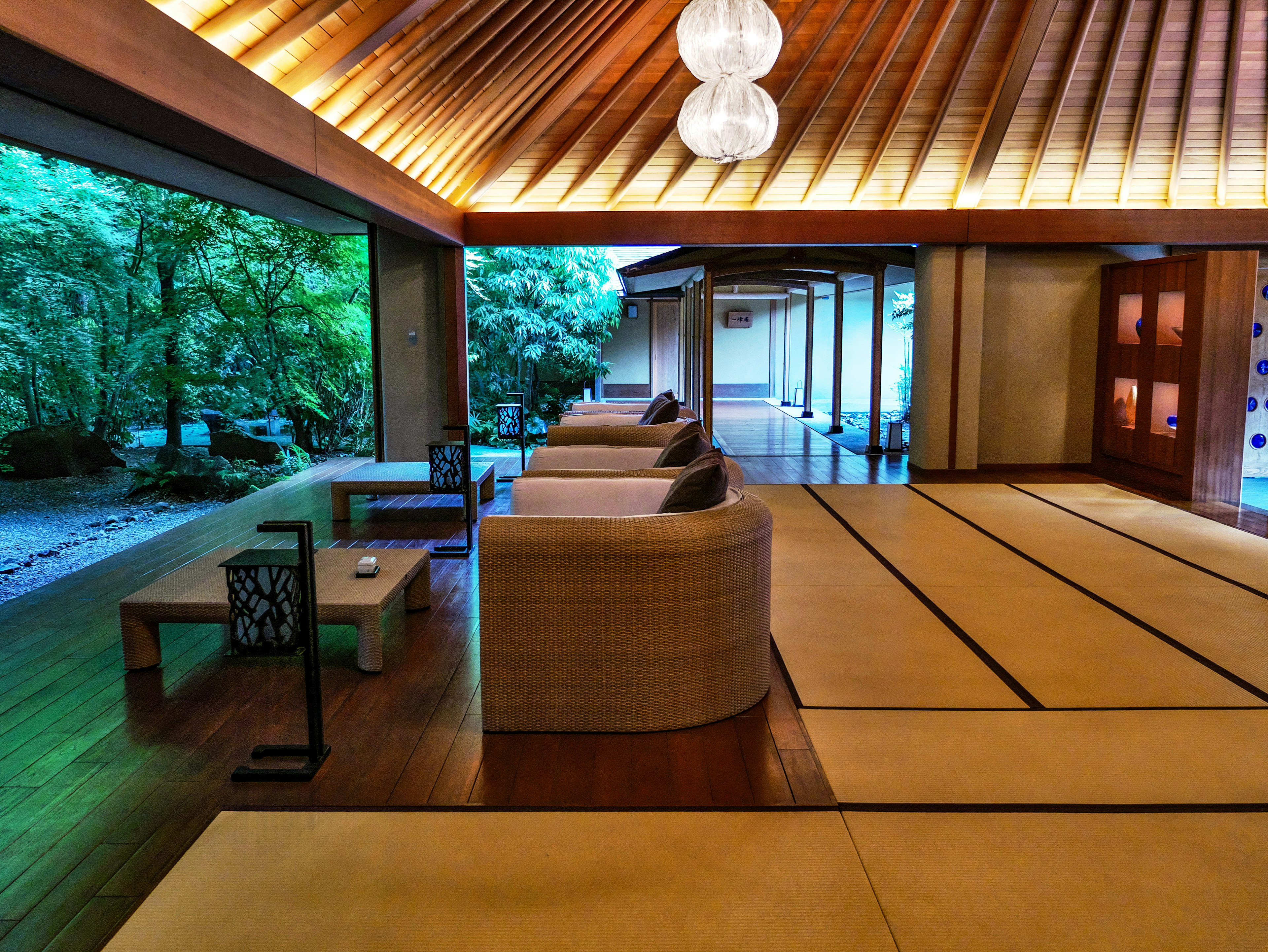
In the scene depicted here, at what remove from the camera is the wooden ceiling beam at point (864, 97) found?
23.9 ft

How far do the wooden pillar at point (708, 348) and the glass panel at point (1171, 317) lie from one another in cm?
449

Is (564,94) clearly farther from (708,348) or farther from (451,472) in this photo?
(708,348)

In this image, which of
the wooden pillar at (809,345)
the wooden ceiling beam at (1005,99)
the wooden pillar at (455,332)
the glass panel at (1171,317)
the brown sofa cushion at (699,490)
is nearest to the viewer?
the brown sofa cushion at (699,490)

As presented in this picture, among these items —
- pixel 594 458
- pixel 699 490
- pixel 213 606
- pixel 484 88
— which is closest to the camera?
pixel 699 490

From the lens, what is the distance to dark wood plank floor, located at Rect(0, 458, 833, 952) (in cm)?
239

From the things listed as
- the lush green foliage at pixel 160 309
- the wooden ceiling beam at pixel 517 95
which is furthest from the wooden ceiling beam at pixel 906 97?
the lush green foliage at pixel 160 309

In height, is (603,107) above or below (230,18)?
above

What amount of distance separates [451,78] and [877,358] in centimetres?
659

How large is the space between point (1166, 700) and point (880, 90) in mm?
6407

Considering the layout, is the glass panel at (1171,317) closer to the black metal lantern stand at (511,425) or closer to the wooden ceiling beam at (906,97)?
the wooden ceiling beam at (906,97)

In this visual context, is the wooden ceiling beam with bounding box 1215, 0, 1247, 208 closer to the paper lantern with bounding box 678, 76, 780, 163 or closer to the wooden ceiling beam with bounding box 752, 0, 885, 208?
the wooden ceiling beam with bounding box 752, 0, 885, 208

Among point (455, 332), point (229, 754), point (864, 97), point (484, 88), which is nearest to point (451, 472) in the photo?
point (484, 88)

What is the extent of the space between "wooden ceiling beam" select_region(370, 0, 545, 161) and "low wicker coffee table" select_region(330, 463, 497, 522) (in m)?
2.25

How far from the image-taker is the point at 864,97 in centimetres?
797
